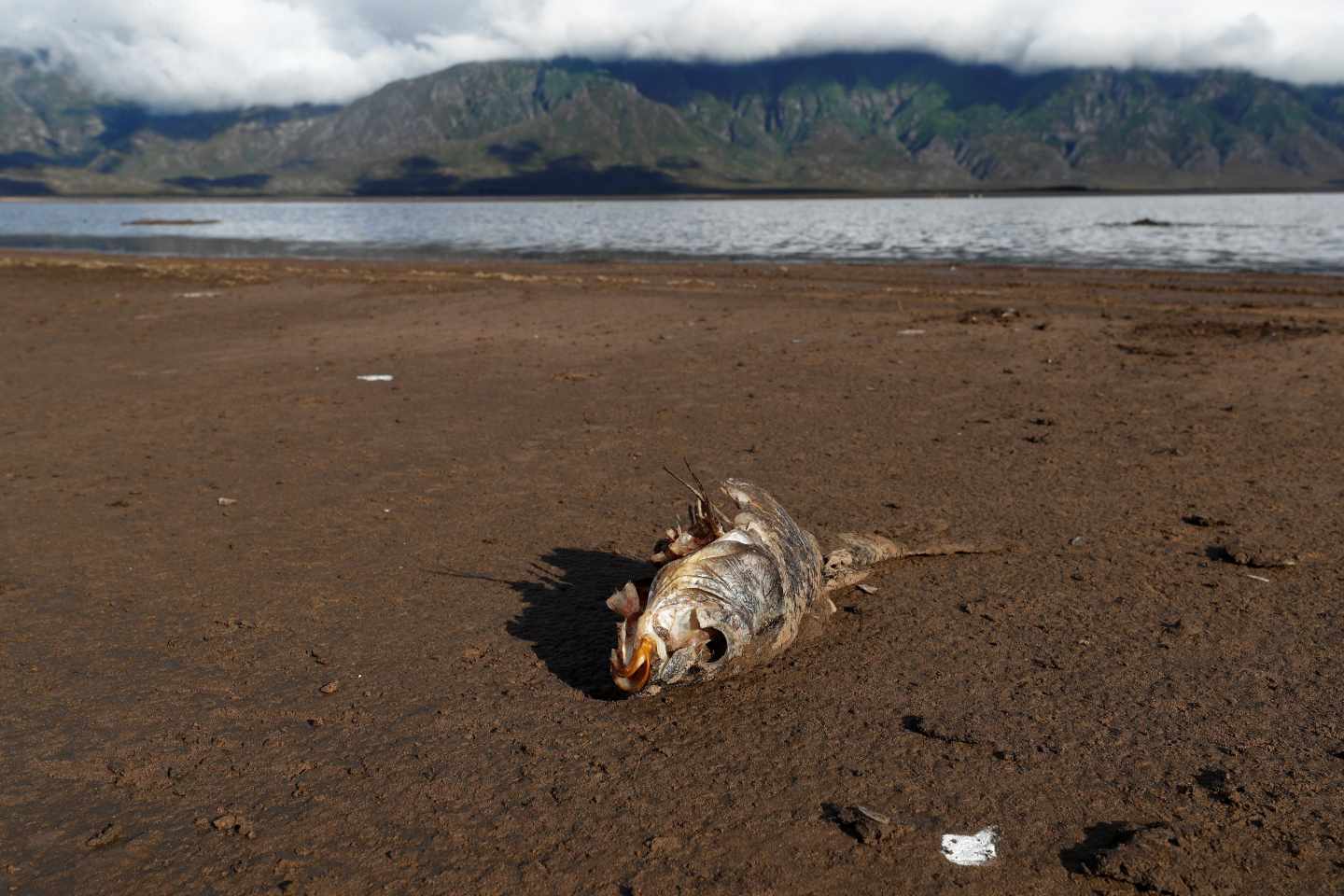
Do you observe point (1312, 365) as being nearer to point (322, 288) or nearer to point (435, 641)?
point (435, 641)

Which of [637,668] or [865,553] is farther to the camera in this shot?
[865,553]

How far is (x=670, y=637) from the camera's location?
13.5 ft

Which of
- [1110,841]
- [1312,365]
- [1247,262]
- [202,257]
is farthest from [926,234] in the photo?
[1110,841]

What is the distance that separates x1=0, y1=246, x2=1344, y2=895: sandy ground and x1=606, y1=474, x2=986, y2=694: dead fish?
295 millimetres

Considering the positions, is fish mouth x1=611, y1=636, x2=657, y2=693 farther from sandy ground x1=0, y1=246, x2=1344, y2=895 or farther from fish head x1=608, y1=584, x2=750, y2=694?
sandy ground x1=0, y1=246, x2=1344, y2=895

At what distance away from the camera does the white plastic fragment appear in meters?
3.47

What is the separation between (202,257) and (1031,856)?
141 feet

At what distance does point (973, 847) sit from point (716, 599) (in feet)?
4.41

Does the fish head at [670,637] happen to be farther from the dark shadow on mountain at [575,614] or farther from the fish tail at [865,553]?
the fish tail at [865,553]

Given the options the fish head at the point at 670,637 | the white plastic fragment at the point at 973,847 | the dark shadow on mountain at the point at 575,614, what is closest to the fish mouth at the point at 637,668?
the fish head at the point at 670,637

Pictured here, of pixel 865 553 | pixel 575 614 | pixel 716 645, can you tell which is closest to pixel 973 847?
pixel 716 645

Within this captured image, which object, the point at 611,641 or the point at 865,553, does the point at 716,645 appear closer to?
the point at 611,641

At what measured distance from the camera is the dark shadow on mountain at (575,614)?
16.0 ft

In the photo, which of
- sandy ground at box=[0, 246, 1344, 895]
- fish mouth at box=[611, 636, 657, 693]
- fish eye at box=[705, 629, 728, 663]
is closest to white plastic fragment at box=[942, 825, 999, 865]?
sandy ground at box=[0, 246, 1344, 895]
